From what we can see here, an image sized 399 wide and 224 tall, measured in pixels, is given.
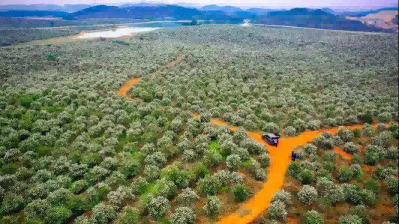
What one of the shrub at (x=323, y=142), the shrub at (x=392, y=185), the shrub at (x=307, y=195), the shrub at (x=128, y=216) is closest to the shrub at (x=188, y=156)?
the shrub at (x=128, y=216)

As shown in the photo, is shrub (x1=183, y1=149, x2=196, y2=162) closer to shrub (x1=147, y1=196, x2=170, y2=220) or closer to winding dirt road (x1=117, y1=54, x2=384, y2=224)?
shrub (x1=147, y1=196, x2=170, y2=220)

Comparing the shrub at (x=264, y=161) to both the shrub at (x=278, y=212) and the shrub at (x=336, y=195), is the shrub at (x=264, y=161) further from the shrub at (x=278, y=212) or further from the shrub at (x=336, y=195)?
the shrub at (x=278, y=212)

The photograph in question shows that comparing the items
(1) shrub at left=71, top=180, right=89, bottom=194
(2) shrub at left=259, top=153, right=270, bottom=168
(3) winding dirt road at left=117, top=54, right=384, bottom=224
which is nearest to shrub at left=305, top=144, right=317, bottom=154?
(3) winding dirt road at left=117, top=54, right=384, bottom=224

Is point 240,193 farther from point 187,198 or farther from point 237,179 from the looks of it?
point 187,198

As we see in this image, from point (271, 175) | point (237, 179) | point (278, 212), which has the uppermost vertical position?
point (237, 179)

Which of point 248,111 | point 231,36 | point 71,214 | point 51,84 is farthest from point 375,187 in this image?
point 231,36

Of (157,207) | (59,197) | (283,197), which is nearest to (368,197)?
(283,197)

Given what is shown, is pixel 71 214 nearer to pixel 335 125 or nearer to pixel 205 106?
pixel 205 106

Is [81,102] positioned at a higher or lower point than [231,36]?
lower
